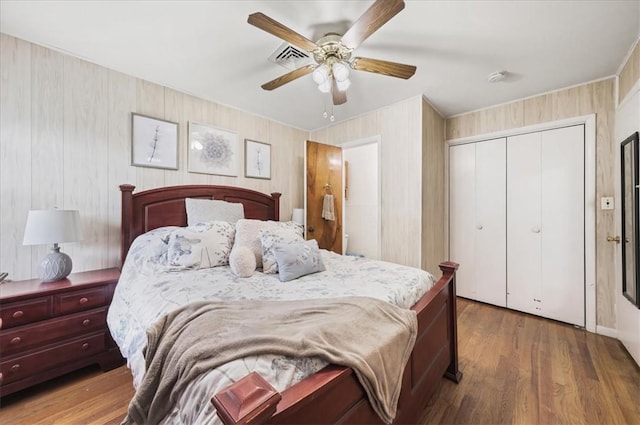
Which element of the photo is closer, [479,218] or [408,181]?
[408,181]

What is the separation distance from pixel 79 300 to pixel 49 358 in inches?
14.9

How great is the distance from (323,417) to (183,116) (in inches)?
116

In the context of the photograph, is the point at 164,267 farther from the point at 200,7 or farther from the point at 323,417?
the point at 200,7

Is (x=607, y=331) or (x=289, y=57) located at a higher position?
(x=289, y=57)

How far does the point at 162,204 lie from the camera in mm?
2492

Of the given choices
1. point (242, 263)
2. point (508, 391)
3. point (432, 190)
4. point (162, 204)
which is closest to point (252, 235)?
point (242, 263)

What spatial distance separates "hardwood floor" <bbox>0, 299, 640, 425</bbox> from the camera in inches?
59.9

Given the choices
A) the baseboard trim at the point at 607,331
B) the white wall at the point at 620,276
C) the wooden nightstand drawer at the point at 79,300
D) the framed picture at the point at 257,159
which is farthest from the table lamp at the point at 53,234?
the baseboard trim at the point at 607,331

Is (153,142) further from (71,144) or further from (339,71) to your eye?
(339,71)

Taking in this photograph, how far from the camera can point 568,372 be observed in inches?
75.6

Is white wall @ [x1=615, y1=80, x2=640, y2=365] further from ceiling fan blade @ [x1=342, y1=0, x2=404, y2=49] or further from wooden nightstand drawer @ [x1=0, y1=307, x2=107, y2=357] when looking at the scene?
wooden nightstand drawer @ [x1=0, y1=307, x2=107, y2=357]

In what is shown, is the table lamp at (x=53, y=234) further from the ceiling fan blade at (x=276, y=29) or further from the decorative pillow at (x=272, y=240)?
the ceiling fan blade at (x=276, y=29)

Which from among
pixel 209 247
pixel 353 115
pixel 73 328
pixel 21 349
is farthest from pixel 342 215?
pixel 21 349

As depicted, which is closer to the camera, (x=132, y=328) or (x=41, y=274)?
(x=132, y=328)
